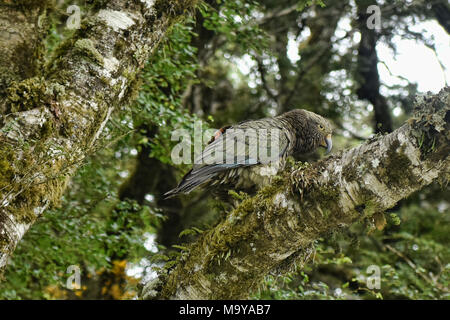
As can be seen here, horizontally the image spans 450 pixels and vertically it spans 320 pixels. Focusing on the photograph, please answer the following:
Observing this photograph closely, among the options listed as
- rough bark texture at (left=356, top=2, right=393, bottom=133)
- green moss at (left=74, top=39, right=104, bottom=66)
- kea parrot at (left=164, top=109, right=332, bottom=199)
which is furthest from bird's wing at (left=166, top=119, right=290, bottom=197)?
rough bark texture at (left=356, top=2, right=393, bottom=133)

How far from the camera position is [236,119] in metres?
8.53

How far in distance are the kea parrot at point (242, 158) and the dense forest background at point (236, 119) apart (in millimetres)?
352

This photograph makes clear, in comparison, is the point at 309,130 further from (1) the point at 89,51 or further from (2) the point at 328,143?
(1) the point at 89,51

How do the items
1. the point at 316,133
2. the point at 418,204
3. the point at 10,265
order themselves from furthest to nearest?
the point at 418,204 → the point at 10,265 → the point at 316,133

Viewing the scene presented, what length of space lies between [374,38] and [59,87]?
468 centimetres

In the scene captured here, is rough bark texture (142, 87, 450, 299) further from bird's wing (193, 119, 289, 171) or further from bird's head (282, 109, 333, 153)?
bird's head (282, 109, 333, 153)

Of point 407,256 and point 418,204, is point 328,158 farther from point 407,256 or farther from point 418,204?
point 418,204

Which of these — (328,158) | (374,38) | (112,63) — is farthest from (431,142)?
(374,38)

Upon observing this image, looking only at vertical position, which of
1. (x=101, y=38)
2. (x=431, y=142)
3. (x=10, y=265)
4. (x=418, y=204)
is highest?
(x=101, y=38)

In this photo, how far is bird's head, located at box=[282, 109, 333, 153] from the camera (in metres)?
4.58

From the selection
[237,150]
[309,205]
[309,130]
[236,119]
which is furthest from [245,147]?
[236,119]

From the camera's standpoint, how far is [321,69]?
685cm

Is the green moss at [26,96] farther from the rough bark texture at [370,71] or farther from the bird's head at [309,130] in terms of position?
the rough bark texture at [370,71]

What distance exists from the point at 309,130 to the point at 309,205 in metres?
2.55
